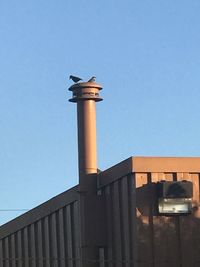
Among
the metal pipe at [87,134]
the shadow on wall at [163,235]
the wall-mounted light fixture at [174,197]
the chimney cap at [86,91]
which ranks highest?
the chimney cap at [86,91]

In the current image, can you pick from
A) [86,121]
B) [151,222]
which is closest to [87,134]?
[86,121]

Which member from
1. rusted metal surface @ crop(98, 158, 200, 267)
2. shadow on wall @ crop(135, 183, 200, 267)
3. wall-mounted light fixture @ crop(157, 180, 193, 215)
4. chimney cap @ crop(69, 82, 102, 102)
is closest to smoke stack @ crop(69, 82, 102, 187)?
chimney cap @ crop(69, 82, 102, 102)

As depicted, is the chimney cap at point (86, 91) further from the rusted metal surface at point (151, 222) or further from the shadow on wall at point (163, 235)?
the shadow on wall at point (163, 235)

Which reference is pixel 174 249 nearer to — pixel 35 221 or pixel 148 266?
pixel 148 266

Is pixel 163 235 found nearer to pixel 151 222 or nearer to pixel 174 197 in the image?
pixel 151 222

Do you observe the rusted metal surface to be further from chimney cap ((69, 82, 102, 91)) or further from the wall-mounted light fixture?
chimney cap ((69, 82, 102, 91))

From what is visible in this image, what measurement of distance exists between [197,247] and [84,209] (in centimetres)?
244

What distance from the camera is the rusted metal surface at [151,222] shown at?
13430 millimetres

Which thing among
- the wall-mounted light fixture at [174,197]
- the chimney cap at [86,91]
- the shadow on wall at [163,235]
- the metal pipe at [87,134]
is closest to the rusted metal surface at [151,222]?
the shadow on wall at [163,235]

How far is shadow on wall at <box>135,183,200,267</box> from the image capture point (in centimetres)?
1342

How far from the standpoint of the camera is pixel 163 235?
13.6m

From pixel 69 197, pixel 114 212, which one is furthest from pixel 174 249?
pixel 69 197

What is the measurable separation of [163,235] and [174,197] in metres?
0.74

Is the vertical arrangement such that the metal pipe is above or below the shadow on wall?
above
